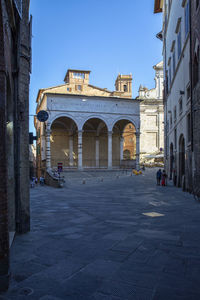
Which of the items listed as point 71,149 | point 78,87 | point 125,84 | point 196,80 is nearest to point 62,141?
point 71,149

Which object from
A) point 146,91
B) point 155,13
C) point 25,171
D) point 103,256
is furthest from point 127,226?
point 146,91

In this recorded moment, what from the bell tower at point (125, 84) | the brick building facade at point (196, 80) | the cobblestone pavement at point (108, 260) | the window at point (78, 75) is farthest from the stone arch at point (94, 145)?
the cobblestone pavement at point (108, 260)

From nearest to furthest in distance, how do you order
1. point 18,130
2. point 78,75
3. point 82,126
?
point 18,130, point 82,126, point 78,75

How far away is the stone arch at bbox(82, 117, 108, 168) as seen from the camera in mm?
39438

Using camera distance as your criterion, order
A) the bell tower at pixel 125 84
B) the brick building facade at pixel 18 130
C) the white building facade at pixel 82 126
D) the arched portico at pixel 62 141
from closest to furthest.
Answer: the brick building facade at pixel 18 130 → the white building facade at pixel 82 126 → the arched portico at pixel 62 141 → the bell tower at pixel 125 84

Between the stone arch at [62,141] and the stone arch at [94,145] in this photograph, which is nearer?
the stone arch at [62,141]

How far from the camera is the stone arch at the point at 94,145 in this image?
129ft

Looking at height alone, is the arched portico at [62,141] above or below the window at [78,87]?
below

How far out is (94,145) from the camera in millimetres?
40031

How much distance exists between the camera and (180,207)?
32.1ft

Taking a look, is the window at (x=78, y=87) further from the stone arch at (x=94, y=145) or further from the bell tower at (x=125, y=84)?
the bell tower at (x=125, y=84)

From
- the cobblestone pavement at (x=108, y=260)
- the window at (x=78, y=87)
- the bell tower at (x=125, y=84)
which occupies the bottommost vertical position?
the cobblestone pavement at (x=108, y=260)

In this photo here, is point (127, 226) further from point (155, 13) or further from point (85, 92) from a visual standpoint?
point (85, 92)

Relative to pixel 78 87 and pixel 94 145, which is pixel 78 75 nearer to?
pixel 78 87
